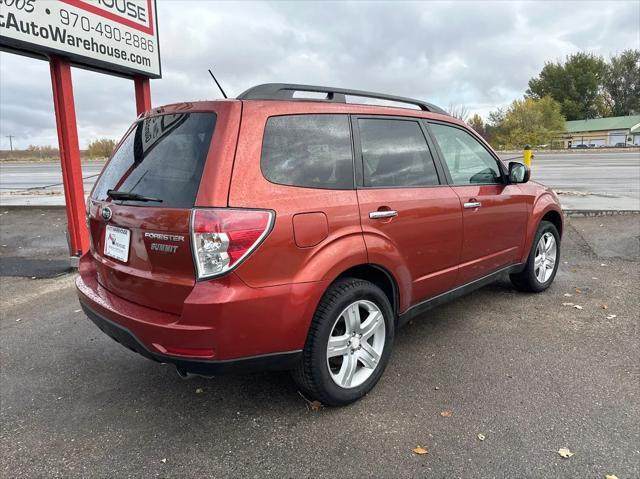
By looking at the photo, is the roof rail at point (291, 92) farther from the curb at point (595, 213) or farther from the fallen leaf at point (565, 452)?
the curb at point (595, 213)

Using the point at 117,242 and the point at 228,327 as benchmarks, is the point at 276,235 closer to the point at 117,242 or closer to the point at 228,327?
the point at 228,327

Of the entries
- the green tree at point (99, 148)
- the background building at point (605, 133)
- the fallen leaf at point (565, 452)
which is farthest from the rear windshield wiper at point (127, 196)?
the background building at point (605, 133)

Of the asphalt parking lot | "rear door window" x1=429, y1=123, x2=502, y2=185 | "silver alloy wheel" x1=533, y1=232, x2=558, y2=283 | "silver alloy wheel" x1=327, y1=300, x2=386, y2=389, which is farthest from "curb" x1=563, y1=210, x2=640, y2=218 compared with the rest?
"silver alloy wheel" x1=327, y1=300, x2=386, y2=389

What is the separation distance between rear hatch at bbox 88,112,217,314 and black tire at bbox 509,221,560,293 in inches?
137

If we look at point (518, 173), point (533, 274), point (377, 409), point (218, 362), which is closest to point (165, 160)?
point (218, 362)

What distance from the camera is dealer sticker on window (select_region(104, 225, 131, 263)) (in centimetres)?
264

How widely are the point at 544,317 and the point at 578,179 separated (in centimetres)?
1408

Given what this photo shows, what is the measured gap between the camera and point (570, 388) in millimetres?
3031

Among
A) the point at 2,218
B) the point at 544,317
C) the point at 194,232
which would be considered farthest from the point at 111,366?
the point at 2,218

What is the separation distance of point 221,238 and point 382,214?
108 cm

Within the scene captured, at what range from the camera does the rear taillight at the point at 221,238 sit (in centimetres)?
224

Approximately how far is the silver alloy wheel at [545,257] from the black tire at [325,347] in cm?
264

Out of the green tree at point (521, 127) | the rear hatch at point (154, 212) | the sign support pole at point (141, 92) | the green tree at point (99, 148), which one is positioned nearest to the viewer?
the rear hatch at point (154, 212)

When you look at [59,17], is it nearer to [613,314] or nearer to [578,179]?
[613,314]
